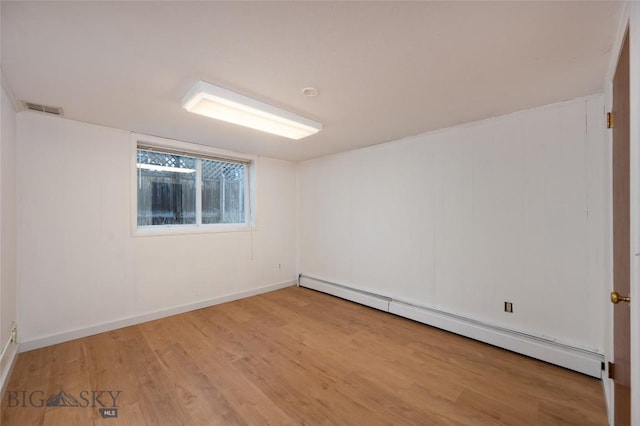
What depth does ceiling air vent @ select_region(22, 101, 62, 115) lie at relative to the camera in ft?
7.60

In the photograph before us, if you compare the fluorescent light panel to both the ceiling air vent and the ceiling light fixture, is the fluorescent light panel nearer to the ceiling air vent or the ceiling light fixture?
the ceiling air vent

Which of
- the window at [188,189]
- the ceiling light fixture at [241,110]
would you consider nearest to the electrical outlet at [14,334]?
the window at [188,189]

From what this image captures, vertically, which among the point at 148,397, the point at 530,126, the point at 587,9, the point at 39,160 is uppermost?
the point at 587,9

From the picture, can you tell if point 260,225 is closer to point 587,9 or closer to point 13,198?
point 13,198

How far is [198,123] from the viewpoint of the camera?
2.80 meters

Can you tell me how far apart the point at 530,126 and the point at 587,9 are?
141cm

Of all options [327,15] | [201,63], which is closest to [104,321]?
[201,63]

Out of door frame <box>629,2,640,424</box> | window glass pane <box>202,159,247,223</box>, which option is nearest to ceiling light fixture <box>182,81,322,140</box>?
window glass pane <box>202,159,247,223</box>

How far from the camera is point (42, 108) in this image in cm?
241

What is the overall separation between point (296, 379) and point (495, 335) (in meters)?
1.99

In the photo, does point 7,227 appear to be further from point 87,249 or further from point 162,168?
point 162,168

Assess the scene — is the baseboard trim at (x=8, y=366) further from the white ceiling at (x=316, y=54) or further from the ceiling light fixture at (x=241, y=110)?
the ceiling light fixture at (x=241, y=110)

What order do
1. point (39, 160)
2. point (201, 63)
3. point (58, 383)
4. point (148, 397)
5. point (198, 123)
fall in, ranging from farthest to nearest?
point (198, 123)
point (39, 160)
point (58, 383)
point (148, 397)
point (201, 63)

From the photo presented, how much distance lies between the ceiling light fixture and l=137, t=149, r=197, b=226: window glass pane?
63.3 inches
